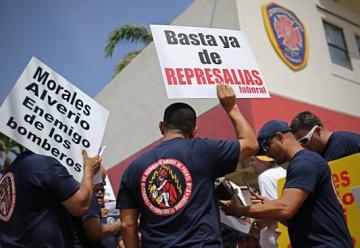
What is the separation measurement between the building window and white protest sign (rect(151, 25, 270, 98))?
29.5 feet

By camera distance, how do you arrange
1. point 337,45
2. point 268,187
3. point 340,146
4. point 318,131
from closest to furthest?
point 318,131
point 340,146
point 268,187
point 337,45

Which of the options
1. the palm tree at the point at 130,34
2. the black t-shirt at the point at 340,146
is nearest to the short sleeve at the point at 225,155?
the black t-shirt at the point at 340,146

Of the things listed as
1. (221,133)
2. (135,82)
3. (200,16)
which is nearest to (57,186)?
(221,133)

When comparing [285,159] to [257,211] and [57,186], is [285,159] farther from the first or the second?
[57,186]

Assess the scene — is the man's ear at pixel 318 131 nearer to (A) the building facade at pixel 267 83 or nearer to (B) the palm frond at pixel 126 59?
(A) the building facade at pixel 267 83

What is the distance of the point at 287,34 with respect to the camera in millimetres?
10125

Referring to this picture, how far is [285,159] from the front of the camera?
2910 mm

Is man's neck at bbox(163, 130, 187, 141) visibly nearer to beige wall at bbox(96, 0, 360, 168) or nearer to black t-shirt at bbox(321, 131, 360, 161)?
black t-shirt at bbox(321, 131, 360, 161)

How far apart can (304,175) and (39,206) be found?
158 cm

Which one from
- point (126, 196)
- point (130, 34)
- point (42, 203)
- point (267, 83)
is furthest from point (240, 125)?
point (130, 34)

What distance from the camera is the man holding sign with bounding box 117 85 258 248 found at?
8.06ft

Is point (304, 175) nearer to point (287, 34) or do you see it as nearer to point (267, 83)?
point (267, 83)

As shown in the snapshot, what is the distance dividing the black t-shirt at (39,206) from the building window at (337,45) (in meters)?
10.1

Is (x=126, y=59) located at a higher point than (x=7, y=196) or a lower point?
higher
